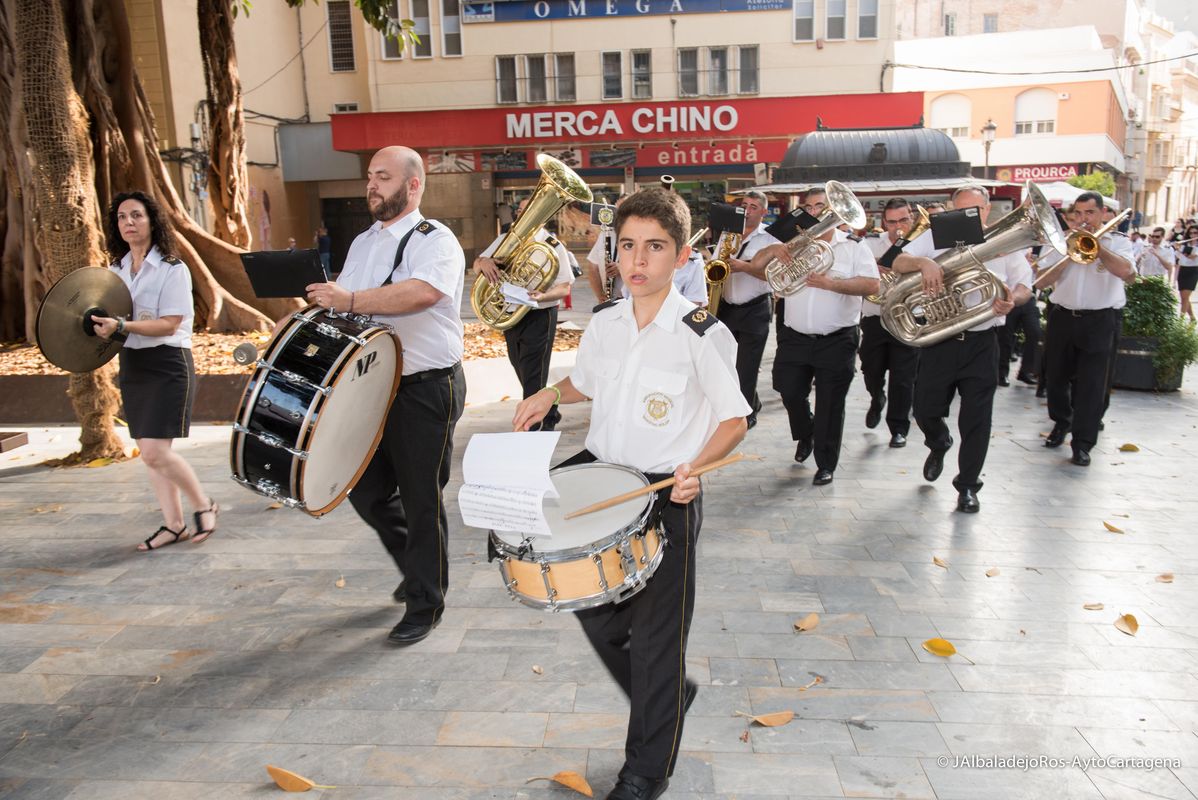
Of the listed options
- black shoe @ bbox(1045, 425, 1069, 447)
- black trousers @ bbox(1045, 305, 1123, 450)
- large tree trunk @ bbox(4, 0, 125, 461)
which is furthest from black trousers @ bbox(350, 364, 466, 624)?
black shoe @ bbox(1045, 425, 1069, 447)

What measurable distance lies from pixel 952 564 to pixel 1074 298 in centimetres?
300

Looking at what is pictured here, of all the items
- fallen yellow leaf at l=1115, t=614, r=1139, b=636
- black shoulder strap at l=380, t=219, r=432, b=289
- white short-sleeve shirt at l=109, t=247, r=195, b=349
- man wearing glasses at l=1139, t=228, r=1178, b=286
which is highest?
black shoulder strap at l=380, t=219, r=432, b=289

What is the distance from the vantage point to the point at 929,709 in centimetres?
325

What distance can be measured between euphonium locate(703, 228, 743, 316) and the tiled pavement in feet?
7.55

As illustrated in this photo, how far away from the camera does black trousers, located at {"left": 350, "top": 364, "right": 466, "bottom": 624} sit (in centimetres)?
379

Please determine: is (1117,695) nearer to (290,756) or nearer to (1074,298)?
(290,756)

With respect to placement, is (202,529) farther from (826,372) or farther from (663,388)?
(826,372)

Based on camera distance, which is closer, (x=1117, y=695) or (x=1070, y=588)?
(x=1117, y=695)

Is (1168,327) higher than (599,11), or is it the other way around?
(599,11)

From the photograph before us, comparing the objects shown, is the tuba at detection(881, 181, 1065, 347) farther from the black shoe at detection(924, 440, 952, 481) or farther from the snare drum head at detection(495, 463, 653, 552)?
the snare drum head at detection(495, 463, 653, 552)

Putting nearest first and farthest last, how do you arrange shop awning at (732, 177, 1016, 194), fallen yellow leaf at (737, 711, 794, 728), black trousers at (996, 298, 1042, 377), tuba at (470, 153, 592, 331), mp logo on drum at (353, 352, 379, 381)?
fallen yellow leaf at (737, 711, 794, 728)
mp logo on drum at (353, 352, 379, 381)
tuba at (470, 153, 592, 331)
black trousers at (996, 298, 1042, 377)
shop awning at (732, 177, 1016, 194)

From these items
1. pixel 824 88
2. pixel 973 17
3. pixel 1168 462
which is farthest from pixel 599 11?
pixel 973 17

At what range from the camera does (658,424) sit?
2.68m

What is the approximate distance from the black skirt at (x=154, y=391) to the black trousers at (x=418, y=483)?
1550mm
